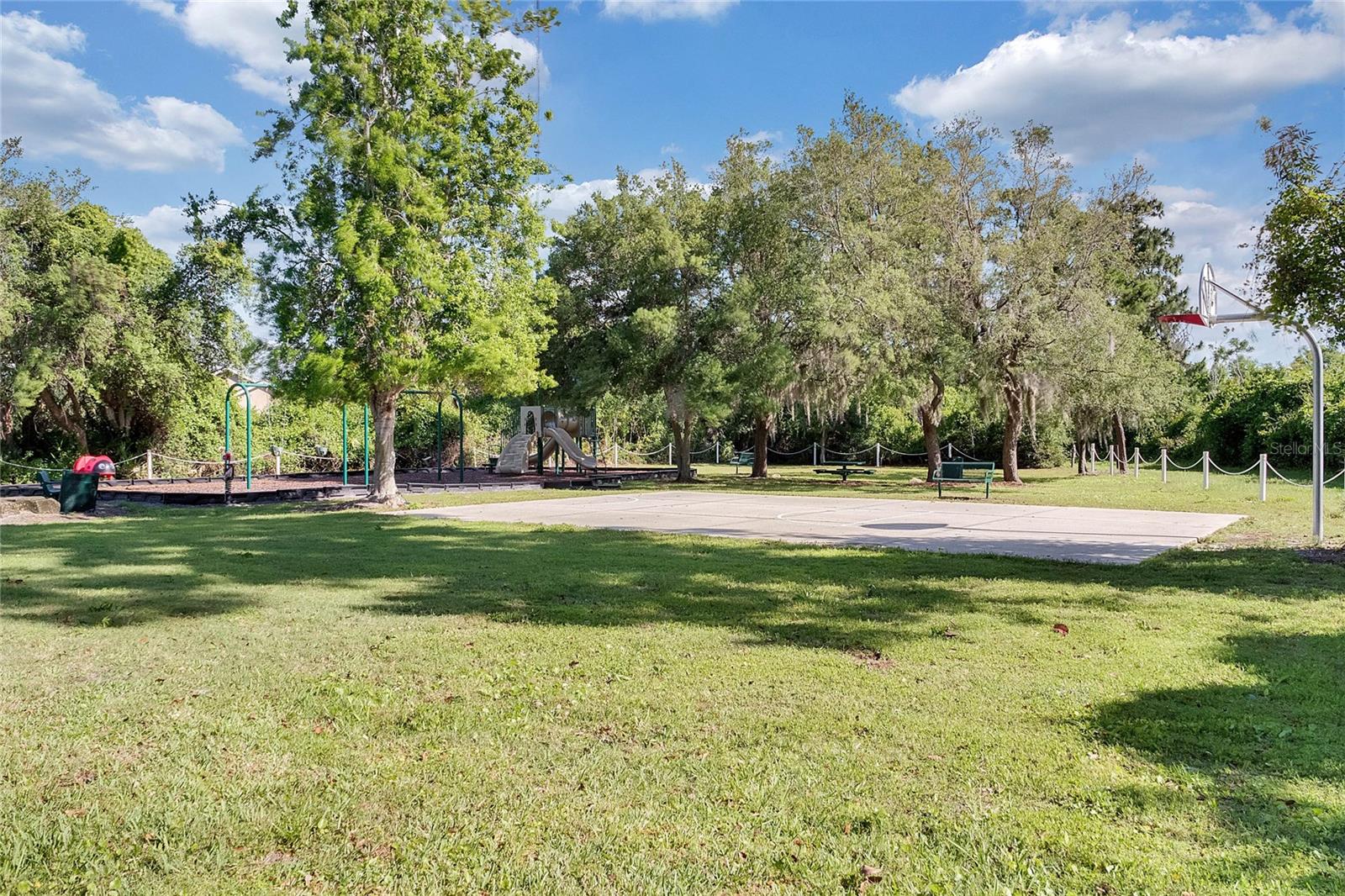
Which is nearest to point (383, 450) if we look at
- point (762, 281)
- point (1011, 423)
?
point (762, 281)

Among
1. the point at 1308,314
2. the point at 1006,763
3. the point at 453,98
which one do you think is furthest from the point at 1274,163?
the point at 453,98

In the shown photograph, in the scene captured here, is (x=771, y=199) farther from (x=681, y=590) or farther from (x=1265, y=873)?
(x=1265, y=873)

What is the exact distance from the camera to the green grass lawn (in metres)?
2.80

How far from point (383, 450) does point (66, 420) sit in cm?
1313

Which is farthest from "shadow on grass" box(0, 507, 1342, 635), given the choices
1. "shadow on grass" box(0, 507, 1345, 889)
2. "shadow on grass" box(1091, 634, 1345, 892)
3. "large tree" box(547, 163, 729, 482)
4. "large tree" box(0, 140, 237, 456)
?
"large tree" box(0, 140, 237, 456)

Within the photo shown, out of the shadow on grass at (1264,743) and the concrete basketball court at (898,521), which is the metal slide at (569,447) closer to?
the concrete basketball court at (898,521)

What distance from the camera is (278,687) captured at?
462cm

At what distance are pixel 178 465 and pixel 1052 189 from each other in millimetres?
25899

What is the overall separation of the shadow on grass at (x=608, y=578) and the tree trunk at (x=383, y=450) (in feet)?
19.1

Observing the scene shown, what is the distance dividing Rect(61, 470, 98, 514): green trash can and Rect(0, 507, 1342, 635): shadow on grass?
12.5ft

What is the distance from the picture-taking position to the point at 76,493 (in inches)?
591

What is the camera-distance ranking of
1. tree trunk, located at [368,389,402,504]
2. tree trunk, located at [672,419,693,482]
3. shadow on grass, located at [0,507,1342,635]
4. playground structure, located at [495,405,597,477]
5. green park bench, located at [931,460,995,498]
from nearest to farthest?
shadow on grass, located at [0,507,1342,635] < tree trunk, located at [368,389,402,504] < green park bench, located at [931,460,995,498] < tree trunk, located at [672,419,693,482] < playground structure, located at [495,405,597,477]

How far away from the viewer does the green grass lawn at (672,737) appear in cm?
280

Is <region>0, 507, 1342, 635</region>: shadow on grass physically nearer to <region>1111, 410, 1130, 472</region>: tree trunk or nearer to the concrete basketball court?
the concrete basketball court
